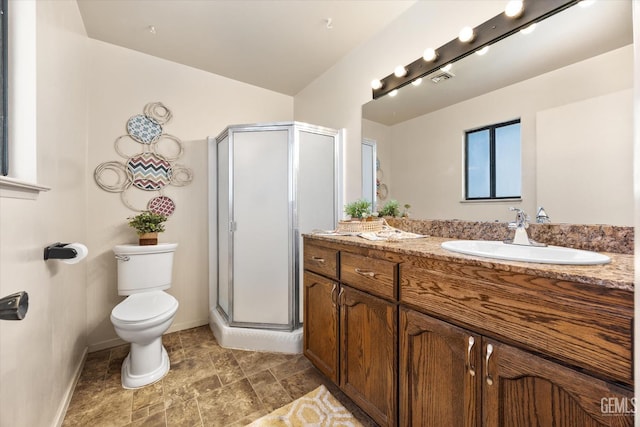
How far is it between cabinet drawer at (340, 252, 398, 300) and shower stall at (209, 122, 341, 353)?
2.61 ft

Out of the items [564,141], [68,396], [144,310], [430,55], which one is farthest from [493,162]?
[68,396]

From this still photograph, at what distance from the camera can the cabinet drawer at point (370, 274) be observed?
1.08m

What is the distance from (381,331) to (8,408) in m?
1.31

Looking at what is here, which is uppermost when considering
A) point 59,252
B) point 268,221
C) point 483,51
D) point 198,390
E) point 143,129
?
point 483,51

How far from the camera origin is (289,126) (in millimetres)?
2035

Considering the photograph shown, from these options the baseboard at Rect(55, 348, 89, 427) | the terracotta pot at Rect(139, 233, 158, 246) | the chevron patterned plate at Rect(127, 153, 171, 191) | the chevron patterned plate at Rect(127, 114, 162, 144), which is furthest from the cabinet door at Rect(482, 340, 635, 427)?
the chevron patterned plate at Rect(127, 114, 162, 144)

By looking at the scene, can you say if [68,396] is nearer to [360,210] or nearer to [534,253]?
[360,210]

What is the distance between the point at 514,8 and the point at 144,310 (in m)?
2.68

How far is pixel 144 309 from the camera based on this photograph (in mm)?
1653

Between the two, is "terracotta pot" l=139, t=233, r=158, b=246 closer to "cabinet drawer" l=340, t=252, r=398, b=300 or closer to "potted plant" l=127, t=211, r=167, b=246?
"potted plant" l=127, t=211, r=167, b=246

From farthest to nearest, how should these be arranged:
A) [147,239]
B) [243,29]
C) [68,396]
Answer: [147,239], [243,29], [68,396]

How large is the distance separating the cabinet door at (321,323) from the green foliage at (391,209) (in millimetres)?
686

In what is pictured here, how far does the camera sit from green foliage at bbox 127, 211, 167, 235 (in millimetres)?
2014

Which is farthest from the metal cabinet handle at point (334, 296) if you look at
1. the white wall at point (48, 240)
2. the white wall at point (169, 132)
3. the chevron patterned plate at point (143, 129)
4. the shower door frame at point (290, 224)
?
the chevron patterned plate at point (143, 129)
